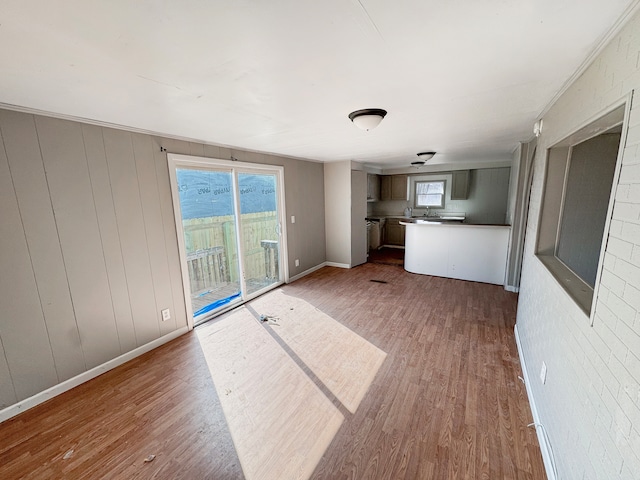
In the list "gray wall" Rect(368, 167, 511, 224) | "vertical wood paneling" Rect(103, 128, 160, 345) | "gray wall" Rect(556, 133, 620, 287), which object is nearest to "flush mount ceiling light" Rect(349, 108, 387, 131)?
"gray wall" Rect(556, 133, 620, 287)

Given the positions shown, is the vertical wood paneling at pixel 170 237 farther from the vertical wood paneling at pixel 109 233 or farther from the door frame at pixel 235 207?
the vertical wood paneling at pixel 109 233

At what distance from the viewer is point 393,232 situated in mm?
7324

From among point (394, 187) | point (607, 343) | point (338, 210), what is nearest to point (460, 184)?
point (394, 187)

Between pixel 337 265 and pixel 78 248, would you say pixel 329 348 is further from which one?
pixel 337 265

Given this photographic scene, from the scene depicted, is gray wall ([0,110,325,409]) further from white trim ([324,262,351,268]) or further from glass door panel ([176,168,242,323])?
white trim ([324,262,351,268])

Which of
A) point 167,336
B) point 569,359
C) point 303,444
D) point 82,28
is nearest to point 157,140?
point 82,28

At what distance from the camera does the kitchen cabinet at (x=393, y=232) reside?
284 inches

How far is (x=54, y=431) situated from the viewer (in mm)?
1832

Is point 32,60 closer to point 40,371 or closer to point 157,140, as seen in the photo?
point 157,140

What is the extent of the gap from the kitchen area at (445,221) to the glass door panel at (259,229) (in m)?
2.38

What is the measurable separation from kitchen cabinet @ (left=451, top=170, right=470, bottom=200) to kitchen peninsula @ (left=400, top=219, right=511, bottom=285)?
212 cm

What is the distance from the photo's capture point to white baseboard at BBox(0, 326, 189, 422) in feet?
6.42

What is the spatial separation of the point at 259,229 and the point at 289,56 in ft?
10.2

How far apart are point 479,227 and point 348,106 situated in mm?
3556
